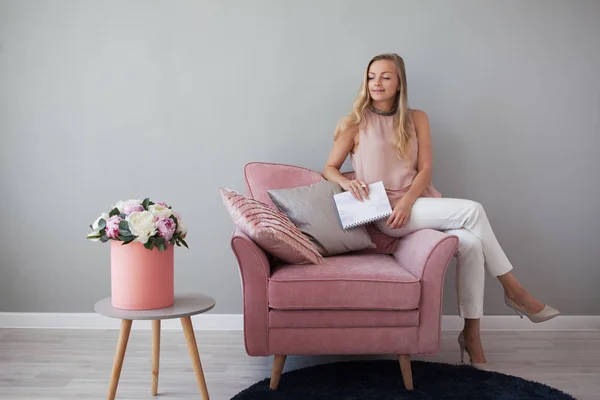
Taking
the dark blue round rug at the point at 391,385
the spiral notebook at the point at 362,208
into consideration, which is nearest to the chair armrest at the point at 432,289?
the dark blue round rug at the point at 391,385

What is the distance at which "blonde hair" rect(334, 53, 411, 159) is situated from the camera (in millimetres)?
2848

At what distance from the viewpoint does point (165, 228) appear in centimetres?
200

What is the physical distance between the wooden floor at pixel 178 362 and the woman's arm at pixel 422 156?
80 centimetres

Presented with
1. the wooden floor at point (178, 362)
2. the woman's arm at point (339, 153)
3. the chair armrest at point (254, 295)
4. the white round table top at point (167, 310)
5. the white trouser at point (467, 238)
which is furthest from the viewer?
the woman's arm at point (339, 153)

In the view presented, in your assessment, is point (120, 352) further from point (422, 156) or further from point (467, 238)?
point (422, 156)

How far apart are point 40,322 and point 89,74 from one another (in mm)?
1374

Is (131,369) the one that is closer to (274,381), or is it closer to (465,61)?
(274,381)

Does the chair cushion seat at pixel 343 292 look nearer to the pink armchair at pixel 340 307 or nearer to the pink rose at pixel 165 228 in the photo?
the pink armchair at pixel 340 307

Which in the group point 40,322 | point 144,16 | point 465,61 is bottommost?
point 40,322

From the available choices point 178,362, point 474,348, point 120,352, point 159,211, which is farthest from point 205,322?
point 474,348

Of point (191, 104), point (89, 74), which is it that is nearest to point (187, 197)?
point (191, 104)

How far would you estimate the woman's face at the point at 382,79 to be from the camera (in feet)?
9.36

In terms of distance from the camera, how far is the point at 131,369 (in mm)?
2559

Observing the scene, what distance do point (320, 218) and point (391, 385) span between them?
0.77 meters
